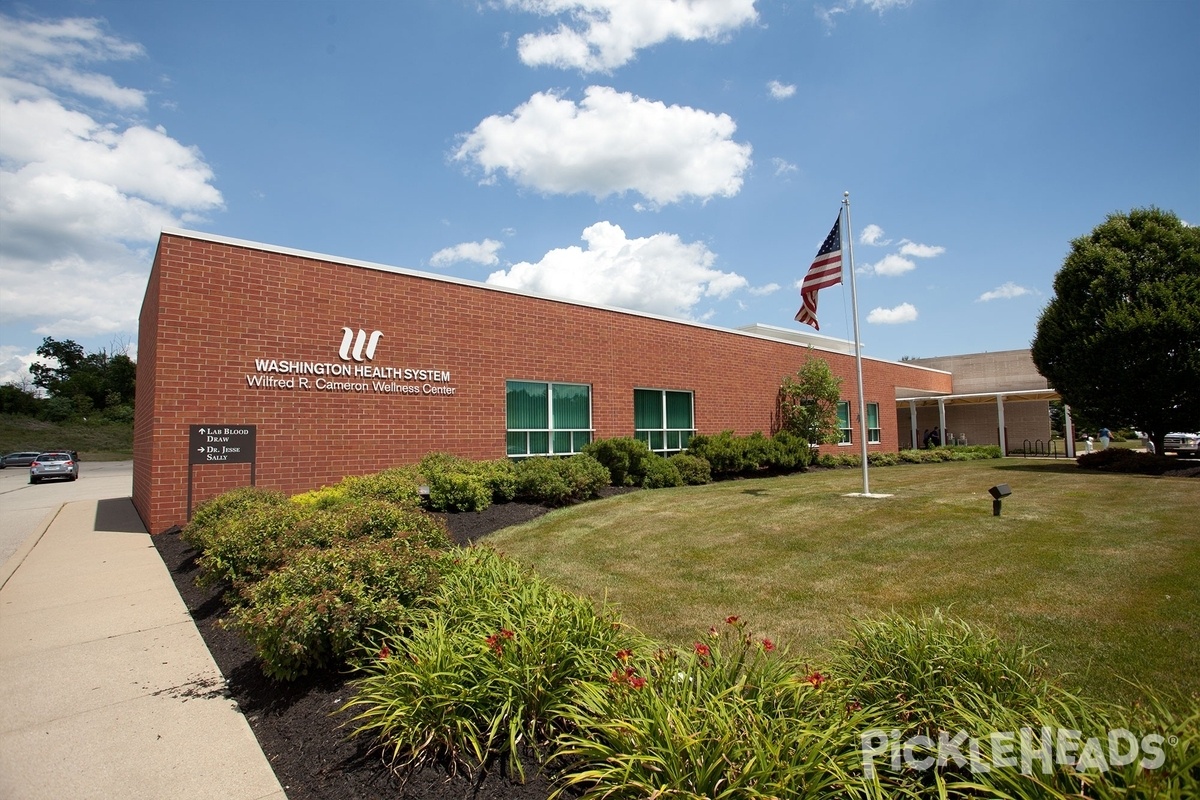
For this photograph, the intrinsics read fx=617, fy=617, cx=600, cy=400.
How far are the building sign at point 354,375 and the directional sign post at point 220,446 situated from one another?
3.18 ft

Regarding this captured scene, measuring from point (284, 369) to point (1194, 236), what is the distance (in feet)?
75.1

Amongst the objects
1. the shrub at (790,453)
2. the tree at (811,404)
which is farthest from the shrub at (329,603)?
the tree at (811,404)

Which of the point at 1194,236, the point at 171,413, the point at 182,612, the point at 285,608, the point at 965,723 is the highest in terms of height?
the point at 1194,236

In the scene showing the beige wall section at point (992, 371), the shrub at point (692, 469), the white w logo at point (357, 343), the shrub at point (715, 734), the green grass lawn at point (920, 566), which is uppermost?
the beige wall section at point (992, 371)

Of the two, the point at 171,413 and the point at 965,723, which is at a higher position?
the point at 171,413

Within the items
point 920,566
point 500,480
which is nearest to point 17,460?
point 500,480

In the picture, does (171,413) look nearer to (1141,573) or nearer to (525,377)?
(525,377)

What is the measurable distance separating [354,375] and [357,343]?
618mm

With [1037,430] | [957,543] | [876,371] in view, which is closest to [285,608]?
[957,543]

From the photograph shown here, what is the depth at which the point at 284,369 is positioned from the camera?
10969 millimetres

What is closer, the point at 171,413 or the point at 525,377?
the point at 171,413

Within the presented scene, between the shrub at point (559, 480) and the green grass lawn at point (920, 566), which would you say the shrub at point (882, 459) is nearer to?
the green grass lawn at point (920, 566)

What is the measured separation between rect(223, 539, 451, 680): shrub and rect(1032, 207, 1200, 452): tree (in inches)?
775

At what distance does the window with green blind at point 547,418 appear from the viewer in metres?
14.3
